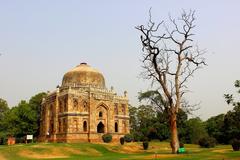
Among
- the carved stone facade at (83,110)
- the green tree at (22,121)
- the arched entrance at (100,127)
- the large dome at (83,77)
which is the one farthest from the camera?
the green tree at (22,121)

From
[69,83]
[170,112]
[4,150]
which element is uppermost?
[69,83]

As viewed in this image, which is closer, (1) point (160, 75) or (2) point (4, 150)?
(1) point (160, 75)

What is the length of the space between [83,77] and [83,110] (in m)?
6.44

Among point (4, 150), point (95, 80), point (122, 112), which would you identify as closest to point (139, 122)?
point (122, 112)

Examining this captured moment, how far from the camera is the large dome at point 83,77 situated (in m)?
53.3

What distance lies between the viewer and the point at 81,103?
49.7 metres

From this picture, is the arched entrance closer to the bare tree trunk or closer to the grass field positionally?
the grass field

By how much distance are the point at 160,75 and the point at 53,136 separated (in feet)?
97.4

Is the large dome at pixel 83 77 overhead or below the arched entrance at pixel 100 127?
overhead

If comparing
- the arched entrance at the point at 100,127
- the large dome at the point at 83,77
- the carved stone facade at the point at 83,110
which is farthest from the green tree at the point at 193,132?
the large dome at the point at 83,77

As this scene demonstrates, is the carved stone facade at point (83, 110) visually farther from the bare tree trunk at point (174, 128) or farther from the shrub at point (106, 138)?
the bare tree trunk at point (174, 128)

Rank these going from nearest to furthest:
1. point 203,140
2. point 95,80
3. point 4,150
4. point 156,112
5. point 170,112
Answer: point 170,112
point 4,150
point 203,140
point 95,80
point 156,112

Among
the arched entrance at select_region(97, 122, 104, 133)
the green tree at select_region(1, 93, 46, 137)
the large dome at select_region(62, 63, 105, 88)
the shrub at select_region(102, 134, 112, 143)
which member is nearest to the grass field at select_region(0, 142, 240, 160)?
the shrub at select_region(102, 134, 112, 143)

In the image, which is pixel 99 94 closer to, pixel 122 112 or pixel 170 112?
pixel 122 112
